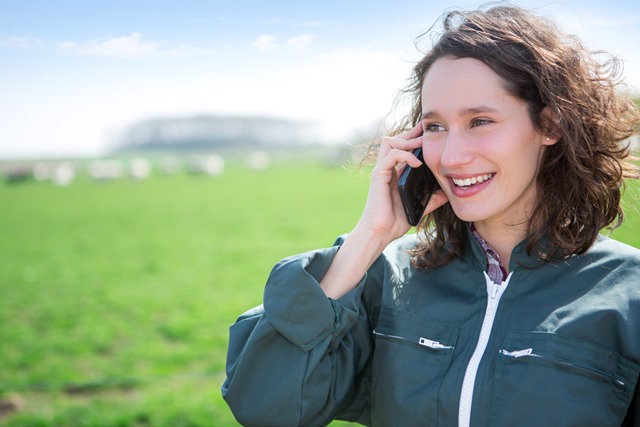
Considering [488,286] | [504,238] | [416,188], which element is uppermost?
[416,188]

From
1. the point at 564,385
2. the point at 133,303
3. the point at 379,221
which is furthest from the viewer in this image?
the point at 133,303

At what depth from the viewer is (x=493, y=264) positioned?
206cm

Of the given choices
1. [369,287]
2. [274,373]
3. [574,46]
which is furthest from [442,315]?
[574,46]

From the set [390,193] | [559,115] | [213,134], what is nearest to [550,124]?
[559,115]

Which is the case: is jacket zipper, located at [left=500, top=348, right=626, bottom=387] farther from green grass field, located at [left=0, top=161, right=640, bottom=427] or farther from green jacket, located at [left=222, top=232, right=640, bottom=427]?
green grass field, located at [left=0, top=161, right=640, bottom=427]

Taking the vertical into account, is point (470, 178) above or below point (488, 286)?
above

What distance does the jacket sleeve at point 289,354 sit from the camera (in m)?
1.91

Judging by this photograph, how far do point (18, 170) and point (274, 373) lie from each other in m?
47.3

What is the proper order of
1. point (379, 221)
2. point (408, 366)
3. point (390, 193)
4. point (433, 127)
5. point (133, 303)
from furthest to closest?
point (133, 303) < point (390, 193) < point (379, 221) < point (433, 127) < point (408, 366)

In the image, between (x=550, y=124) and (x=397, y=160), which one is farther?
(x=397, y=160)

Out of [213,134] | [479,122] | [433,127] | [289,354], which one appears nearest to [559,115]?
[479,122]

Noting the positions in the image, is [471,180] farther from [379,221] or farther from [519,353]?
[519,353]

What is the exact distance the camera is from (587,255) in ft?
6.16

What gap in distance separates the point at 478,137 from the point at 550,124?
0.92 feet
